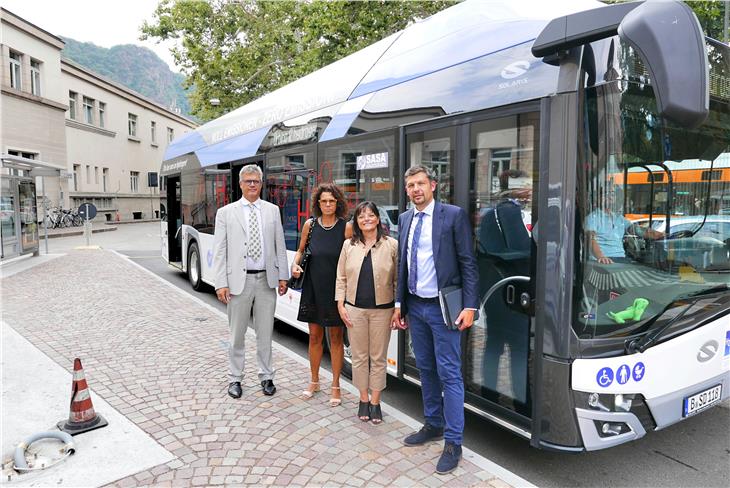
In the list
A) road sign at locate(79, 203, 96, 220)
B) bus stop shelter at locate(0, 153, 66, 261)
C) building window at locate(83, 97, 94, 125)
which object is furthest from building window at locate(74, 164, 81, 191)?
bus stop shelter at locate(0, 153, 66, 261)

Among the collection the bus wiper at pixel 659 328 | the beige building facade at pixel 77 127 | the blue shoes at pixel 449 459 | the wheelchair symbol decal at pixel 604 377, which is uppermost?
the beige building facade at pixel 77 127

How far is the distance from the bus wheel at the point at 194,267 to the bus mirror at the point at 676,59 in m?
9.09

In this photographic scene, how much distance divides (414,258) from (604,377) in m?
1.37

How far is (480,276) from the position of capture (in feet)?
12.1

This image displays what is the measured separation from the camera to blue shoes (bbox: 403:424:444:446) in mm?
3784

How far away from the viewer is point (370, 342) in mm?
4066

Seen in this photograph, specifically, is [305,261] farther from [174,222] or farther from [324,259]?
[174,222]

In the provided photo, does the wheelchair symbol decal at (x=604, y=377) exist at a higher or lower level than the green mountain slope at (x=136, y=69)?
lower

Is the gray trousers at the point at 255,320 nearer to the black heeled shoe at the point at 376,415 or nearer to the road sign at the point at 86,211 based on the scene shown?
the black heeled shoe at the point at 376,415

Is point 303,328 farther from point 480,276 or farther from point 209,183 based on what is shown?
point 209,183

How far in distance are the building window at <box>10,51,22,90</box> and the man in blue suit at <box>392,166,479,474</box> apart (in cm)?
2829

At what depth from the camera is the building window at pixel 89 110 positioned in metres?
34.2

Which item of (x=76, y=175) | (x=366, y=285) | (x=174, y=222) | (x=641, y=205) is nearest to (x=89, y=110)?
(x=76, y=175)

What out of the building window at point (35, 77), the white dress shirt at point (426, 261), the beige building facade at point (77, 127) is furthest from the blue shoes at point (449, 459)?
the building window at point (35, 77)
